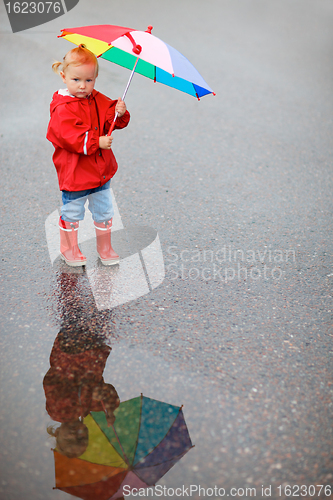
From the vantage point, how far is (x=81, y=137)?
9.06 feet

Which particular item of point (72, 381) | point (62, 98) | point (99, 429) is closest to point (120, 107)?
point (62, 98)

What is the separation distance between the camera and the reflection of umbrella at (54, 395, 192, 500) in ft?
6.80

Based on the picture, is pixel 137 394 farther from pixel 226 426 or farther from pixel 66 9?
pixel 66 9

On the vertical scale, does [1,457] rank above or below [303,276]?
above

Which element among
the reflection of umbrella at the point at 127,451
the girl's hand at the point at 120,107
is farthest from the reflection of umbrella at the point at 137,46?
the reflection of umbrella at the point at 127,451

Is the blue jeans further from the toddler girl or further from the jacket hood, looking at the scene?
the jacket hood

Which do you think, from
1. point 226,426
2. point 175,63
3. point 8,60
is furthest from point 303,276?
point 8,60

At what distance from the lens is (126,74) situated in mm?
7000

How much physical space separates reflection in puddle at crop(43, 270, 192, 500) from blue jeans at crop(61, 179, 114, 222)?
858 mm

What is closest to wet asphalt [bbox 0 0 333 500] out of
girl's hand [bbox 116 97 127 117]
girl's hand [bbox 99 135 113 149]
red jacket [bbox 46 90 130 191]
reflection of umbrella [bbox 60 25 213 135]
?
red jacket [bbox 46 90 130 191]

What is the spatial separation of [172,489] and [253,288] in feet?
5.37

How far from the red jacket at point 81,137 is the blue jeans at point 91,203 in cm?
14

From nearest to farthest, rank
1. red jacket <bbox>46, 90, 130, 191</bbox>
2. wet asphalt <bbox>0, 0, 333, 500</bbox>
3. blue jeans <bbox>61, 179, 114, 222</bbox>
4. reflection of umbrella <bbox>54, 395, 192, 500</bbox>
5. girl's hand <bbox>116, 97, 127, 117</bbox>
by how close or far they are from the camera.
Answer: reflection of umbrella <bbox>54, 395, 192, 500</bbox> → wet asphalt <bbox>0, 0, 333, 500</bbox> → red jacket <bbox>46, 90, 130, 191</bbox> → girl's hand <bbox>116, 97, 127, 117</bbox> → blue jeans <bbox>61, 179, 114, 222</bbox>

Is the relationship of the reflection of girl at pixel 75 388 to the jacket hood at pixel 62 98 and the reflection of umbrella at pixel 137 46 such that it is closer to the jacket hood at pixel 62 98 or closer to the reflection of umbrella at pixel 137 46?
the jacket hood at pixel 62 98
